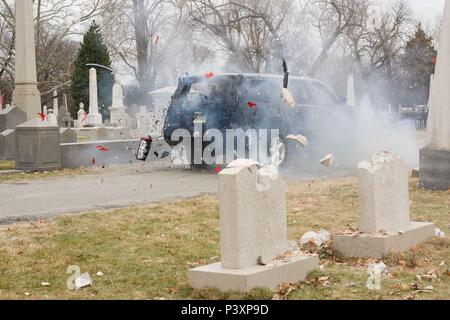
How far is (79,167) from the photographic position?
53.3ft

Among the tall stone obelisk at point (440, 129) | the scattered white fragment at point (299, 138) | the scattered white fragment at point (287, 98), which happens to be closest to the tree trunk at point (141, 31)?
the scattered white fragment at point (299, 138)

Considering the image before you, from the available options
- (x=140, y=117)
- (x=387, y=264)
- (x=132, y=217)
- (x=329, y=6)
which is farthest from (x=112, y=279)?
(x=329, y=6)

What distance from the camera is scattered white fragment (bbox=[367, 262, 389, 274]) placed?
605 cm

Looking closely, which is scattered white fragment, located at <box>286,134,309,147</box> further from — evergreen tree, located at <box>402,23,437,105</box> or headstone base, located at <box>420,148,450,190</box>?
evergreen tree, located at <box>402,23,437,105</box>

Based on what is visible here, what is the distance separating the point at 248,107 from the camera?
14336mm

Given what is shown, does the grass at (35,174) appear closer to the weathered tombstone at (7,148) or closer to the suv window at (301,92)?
the weathered tombstone at (7,148)

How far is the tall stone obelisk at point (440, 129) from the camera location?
444 inches

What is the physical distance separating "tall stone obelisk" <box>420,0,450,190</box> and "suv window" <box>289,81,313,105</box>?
4460mm

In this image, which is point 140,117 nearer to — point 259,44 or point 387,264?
point 259,44

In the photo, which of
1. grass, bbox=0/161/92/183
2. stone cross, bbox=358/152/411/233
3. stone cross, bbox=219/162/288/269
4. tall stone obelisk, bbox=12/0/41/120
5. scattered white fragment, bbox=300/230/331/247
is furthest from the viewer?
tall stone obelisk, bbox=12/0/41/120

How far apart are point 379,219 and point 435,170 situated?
4911 millimetres

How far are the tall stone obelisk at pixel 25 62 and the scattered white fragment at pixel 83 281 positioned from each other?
43.6ft

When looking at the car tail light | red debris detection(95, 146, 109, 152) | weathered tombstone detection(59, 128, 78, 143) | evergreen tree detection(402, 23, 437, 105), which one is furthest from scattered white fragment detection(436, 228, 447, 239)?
evergreen tree detection(402, 23, 437, 105)

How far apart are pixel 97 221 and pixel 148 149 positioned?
8.64m
